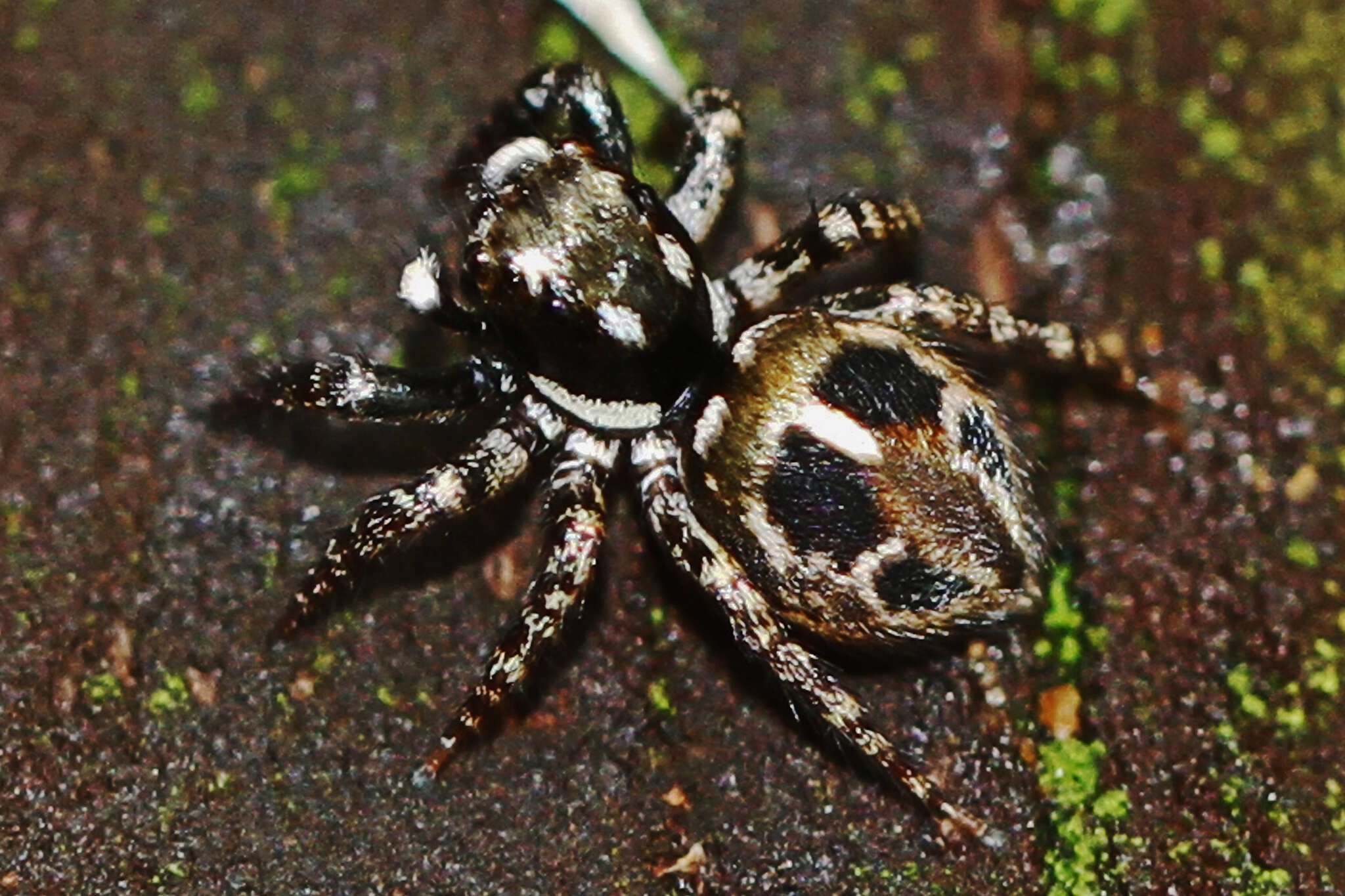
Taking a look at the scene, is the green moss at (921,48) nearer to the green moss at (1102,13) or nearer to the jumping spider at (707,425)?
the green moss at (1102,13)

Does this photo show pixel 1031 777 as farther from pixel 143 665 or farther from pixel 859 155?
pixel 143 665

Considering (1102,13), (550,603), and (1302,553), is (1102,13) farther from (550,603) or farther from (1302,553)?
(550,603)

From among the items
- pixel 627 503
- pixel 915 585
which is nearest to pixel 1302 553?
pixel 915 585

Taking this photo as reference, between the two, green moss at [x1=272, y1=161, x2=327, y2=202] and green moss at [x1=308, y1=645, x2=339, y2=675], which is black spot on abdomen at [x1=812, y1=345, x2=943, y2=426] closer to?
green moss at [x1=308, y1=645, x2=339, y2=675]

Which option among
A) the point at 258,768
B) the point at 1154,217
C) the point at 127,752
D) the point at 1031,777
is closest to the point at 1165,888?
the point at 1031,777

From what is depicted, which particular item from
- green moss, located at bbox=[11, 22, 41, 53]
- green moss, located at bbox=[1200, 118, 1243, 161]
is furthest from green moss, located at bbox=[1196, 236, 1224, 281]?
green moss, located at bbox=[11, 22, 41, 53]

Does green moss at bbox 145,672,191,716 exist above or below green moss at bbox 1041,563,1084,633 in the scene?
below
